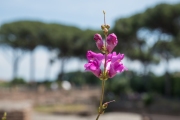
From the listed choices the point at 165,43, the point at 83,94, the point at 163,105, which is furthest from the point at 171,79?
the point at 83,94

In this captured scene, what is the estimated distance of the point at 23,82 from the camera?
36562mm

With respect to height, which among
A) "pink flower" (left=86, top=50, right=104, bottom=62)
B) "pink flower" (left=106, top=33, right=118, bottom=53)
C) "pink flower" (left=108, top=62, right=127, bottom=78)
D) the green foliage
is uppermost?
"pink flower" (left=106, top=33, right=118, bottom=53)

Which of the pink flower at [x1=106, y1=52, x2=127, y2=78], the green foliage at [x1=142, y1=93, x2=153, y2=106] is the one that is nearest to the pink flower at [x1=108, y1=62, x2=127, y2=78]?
the pink flower at [x1=106, y1=52, x2=127, y2=78]

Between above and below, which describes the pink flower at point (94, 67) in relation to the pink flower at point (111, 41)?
below

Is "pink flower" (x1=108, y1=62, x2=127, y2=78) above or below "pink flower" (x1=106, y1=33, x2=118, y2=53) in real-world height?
below

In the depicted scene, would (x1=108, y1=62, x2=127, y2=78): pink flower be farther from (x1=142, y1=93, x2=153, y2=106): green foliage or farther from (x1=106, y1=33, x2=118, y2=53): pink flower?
(x1=142, y1=93, x2=153, y2=106): green foliage

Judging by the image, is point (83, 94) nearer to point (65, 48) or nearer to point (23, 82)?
point (65, 48)

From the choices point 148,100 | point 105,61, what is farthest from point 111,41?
point 148,100

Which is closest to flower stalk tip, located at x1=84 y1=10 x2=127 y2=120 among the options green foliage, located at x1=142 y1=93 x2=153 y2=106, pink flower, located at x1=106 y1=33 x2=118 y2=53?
pink flower, located at x1=106 y1=33 x2=118 y2=53

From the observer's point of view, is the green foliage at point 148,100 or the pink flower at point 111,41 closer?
the pink flower at point 111,41

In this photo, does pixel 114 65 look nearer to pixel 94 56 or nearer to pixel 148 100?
pixel 94 56

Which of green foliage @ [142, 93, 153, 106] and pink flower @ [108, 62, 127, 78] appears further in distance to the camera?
green foliage @ [142, 93, 153, 106]

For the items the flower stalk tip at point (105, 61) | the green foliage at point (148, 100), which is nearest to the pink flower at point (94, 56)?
the flower stalk tip at point (105, 61)

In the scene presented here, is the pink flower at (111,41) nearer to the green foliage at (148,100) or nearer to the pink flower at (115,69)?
the pink flower at (115,69)
